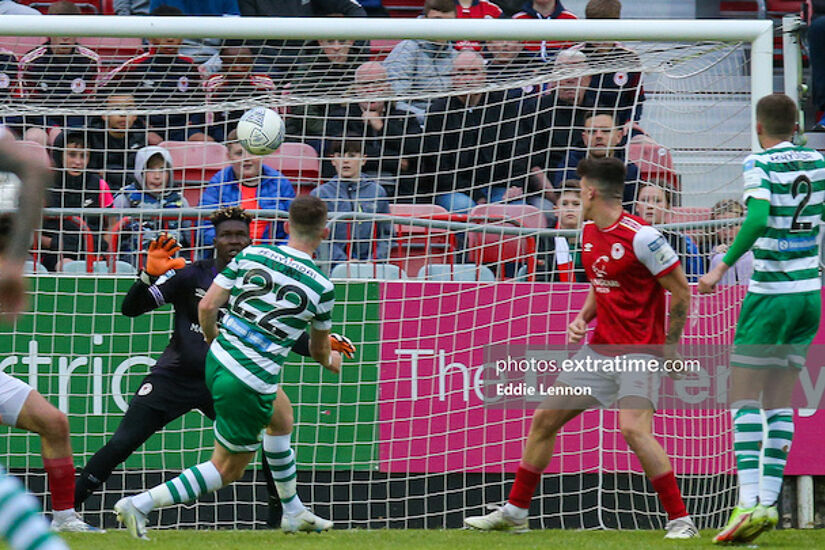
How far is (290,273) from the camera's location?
6.02 meters

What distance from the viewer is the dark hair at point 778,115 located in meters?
6.03

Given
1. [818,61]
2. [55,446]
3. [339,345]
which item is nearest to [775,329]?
[339,345]

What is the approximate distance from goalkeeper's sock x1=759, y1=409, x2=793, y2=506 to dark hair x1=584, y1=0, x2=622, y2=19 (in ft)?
15.0

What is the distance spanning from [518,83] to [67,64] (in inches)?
118

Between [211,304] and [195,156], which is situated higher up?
[195,156]

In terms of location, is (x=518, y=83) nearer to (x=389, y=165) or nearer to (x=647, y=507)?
(x=389, y=165)

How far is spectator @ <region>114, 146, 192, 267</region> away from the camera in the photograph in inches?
328

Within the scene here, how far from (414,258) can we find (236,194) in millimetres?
1425

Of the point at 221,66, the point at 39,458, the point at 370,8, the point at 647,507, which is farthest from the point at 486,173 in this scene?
the point at 370,8

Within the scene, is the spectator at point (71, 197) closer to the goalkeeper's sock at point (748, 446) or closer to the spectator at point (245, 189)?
the spectator at point (245, 189)

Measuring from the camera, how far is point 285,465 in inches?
260

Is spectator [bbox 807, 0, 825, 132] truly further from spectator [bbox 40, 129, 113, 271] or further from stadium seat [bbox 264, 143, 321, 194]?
spectator [bbox 40, 129, 113, 271]

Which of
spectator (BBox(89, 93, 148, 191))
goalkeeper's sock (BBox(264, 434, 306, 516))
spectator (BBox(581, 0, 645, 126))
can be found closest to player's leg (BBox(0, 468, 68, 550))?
goalkeeper's sock (BBox(264, 434, 306, 516))

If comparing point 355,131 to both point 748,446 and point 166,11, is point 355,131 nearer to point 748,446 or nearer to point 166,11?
point 166,11
